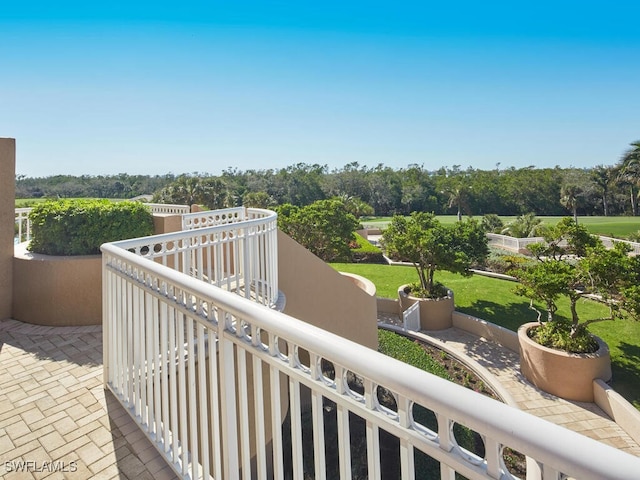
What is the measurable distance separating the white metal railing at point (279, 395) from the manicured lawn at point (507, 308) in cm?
1001

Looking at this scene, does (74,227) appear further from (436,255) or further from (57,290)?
(436,255)

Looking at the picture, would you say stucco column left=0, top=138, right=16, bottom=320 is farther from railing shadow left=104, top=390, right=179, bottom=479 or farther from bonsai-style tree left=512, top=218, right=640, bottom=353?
bonsai-style tree left=512, top=218, right=640, bottom=353

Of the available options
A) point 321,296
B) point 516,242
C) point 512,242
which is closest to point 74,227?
point 321,296

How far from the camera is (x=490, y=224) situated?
1167 inches

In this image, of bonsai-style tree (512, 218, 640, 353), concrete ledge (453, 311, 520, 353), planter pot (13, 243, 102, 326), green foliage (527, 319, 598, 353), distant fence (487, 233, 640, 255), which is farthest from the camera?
distant fence (487, 233, 640, 255)

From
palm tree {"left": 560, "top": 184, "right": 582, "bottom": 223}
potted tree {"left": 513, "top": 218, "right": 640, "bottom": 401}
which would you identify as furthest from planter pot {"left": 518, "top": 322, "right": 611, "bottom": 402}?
palm tree {"left": 560, "top": 184, "right": 582, "bottom": 223}

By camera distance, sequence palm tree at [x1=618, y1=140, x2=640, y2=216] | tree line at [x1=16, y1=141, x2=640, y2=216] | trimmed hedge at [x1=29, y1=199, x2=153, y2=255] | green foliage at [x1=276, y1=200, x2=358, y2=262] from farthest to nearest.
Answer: tree line at [x1=16, y1=141, x2=640, y2=216], palm tree at [x1=618, y1=140, x2=640, y2=216], green foliage at [x1=276, y1=200, x2=358, y2=262], trimmed hedge at [x1=29, y1=199, x2=153, y2=255]

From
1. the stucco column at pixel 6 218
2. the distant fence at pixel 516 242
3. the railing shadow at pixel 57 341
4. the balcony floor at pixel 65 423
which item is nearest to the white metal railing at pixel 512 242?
the distant fence at pixel 516 242

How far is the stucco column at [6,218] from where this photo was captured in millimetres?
4828

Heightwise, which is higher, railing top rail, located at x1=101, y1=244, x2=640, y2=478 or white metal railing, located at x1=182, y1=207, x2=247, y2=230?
white metal railing, located at x1=182, y1=207, x2=247, y2=230

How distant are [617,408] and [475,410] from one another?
370 inches

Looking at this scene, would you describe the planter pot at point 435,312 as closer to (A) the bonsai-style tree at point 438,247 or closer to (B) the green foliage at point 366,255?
(A) the bonsai-style tree at point 438,247

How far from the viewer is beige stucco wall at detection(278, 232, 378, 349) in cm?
682

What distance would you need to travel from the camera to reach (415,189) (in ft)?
174
